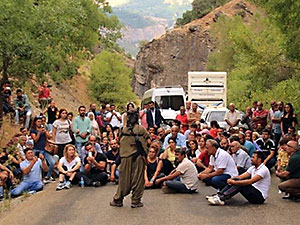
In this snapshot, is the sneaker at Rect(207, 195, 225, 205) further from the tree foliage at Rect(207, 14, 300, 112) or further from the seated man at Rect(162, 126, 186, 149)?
the tree foliage at Rect(207, 14, 300, 112)

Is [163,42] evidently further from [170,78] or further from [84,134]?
[84,134]

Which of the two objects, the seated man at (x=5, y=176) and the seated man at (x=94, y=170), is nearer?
the seated man at (x=5, y=176)

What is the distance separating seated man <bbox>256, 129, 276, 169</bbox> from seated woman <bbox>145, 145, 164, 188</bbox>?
367cm

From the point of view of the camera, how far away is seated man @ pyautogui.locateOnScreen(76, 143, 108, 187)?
16281 millimetres

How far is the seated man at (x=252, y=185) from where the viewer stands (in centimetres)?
1256

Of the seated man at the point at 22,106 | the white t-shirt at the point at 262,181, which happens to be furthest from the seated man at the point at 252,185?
the seated man at the point at 22,106

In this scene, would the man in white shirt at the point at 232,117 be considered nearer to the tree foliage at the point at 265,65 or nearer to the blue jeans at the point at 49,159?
the tree foliage at the point at 265,65

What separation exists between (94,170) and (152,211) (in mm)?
4423

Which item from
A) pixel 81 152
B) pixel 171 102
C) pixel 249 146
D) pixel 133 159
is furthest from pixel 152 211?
pixel 171 102

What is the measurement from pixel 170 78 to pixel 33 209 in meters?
69.9

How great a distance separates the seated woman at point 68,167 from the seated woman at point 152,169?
1.84 metres

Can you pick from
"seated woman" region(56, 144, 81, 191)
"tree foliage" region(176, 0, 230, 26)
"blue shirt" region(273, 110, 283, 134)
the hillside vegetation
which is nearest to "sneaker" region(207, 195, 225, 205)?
"seated woman" region(56, 144, 81, 191)

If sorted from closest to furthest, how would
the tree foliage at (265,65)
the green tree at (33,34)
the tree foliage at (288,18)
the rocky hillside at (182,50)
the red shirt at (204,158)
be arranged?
the red shirt at (204,158), the tree foliage at (288,18), the green tree at (33,34), the tree foliage at (265,65), the rocky hillside at (182,50)

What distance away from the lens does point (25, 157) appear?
16.3 metres
